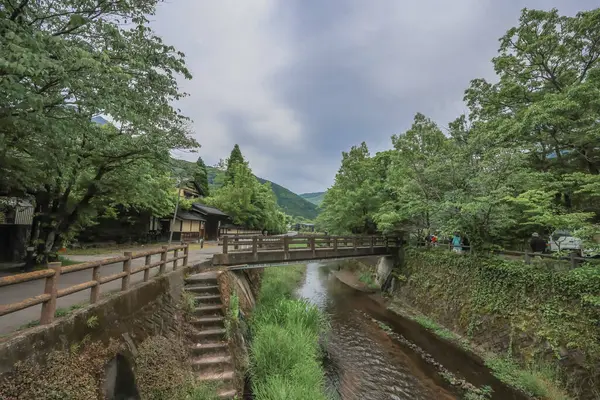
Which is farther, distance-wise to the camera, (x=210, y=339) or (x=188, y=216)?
(x=188, y=216)

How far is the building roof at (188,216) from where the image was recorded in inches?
872

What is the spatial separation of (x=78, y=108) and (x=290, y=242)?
897 centimetres

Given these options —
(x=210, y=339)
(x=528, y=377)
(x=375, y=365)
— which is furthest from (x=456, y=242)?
(x=210, y=339)

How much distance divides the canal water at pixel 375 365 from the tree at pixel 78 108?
26.4 ft

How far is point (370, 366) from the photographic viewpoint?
27.1ft

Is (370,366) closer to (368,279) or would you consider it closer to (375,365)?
(375,365)

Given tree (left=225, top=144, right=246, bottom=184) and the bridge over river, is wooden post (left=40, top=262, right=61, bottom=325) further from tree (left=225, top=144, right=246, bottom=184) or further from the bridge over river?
tree (left=225, top=144, right=246, bottom=184)

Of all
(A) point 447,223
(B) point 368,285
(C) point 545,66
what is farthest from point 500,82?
(B) point 368,285

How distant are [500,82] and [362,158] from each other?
35.4 ft

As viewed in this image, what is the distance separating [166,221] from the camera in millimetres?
22547

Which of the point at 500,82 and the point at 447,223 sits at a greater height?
the point at 500,82

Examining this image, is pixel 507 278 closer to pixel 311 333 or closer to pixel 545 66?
pixel 311 333

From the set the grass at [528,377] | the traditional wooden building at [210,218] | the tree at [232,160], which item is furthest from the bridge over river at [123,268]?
the tree at [232,160]

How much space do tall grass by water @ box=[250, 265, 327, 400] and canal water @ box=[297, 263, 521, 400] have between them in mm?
724
